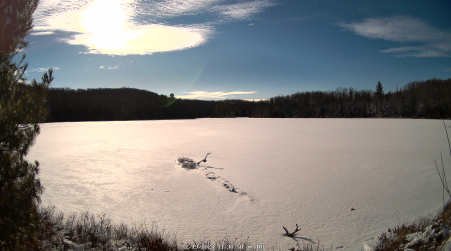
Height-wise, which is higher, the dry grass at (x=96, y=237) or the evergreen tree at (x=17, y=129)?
the evergreen tree at (x=17, y=129)

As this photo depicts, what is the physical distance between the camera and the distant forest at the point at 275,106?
51.8 metres

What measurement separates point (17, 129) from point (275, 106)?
8562cm

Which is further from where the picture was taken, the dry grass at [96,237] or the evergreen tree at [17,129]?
the dry grass at [96,237]

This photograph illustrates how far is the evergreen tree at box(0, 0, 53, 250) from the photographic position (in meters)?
2.57

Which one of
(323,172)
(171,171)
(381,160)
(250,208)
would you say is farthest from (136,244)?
(381,160)

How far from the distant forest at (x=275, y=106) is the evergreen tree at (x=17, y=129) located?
50.8 m

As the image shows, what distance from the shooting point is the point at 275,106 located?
85.4 m
